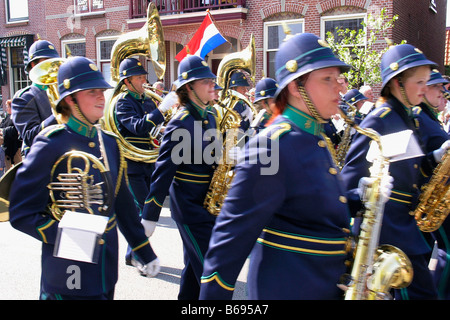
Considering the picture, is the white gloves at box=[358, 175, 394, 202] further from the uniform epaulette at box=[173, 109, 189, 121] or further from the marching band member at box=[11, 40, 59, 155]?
the marching band member at box=[11, 40, 59, 155]

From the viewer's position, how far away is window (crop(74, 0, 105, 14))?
64.2ft

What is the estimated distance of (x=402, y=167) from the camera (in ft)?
11.0

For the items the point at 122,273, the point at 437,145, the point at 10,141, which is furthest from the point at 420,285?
the point at 10,141

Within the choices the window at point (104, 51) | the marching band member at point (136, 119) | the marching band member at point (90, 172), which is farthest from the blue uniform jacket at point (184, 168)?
the window at point (104, 51)

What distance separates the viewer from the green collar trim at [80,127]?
295 centimetres

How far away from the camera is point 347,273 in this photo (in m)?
2.27

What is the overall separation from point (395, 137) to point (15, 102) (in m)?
4.33

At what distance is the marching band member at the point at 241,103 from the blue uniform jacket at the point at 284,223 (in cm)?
523

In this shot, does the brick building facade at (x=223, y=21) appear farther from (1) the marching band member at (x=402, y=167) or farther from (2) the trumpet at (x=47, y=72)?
(1) the marching band member at (x=402, y=167)

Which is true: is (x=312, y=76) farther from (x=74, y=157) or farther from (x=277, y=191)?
(x=74, y=157)

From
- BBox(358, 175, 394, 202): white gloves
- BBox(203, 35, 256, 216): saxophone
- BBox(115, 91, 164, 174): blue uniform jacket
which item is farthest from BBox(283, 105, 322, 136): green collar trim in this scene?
BBox(115, 91, 164, 174): blue uniform jacket

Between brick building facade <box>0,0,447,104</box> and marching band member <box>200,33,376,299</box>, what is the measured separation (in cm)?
1151

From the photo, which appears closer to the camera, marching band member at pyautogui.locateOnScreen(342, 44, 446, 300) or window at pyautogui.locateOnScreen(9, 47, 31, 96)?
marching band member at pyautogui.locateOnScreen(342, 44, 446, 300)

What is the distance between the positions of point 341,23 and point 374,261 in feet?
43.8
